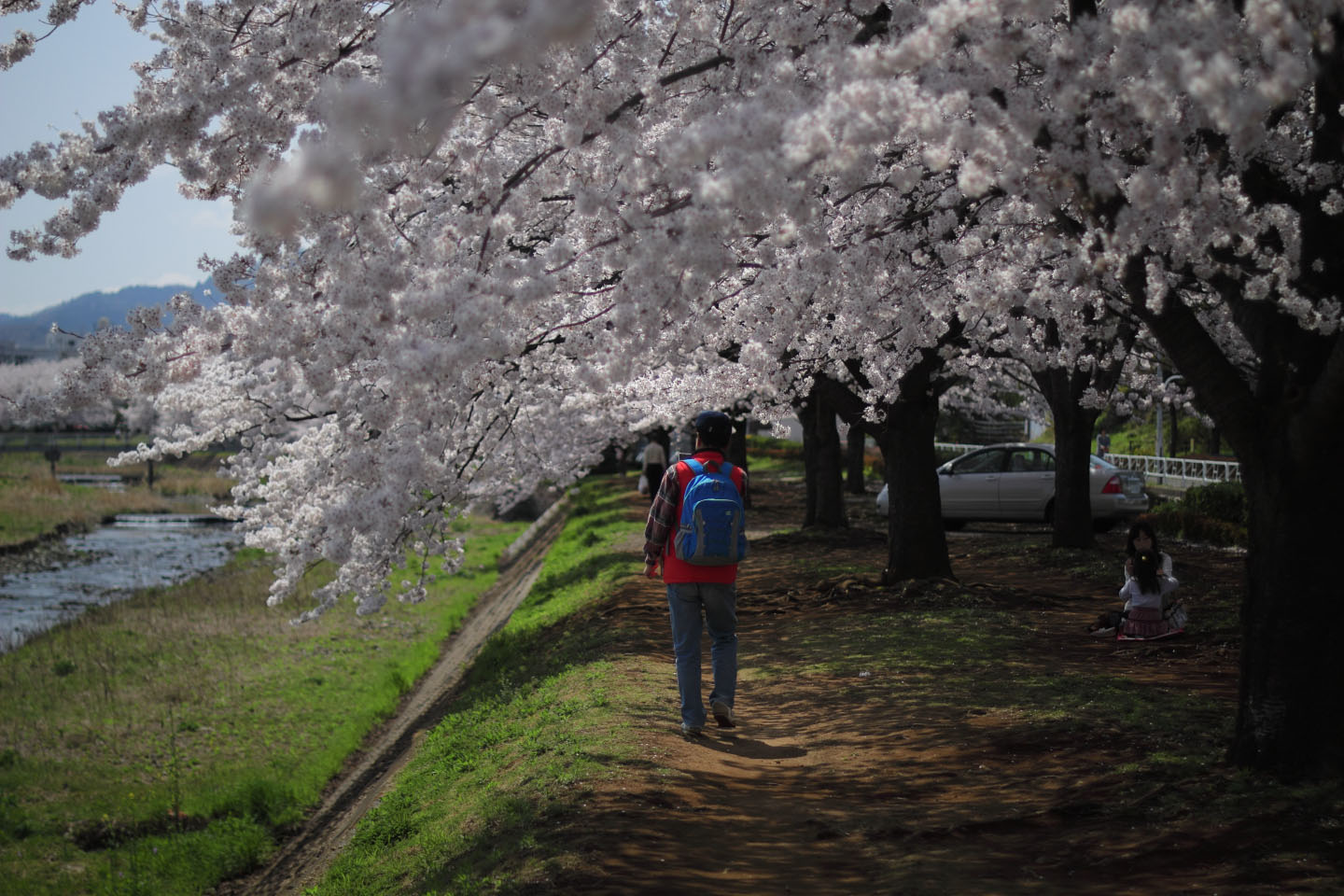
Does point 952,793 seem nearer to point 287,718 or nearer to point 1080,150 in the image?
point 1080,150

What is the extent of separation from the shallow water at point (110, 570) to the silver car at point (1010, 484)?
54.8 ft

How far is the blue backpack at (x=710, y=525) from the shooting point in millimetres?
6617

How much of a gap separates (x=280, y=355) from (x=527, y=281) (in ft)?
4.92

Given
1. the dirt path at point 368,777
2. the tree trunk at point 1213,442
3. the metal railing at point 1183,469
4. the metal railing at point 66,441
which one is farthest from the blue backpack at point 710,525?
the metal railing at point 66,441

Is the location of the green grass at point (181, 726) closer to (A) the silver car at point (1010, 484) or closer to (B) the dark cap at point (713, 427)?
(B) the dark cap at point (713, 427)

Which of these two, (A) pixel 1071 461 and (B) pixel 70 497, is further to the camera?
(B) pixel 70 497

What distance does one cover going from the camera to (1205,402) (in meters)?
5.43

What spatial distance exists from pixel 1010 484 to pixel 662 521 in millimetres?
14301

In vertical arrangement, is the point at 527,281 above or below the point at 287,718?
above

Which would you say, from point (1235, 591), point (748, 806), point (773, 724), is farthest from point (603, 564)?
point (748, 806)

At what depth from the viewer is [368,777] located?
11.5 meters

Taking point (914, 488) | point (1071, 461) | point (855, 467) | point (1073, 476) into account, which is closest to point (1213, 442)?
point (855, 467)

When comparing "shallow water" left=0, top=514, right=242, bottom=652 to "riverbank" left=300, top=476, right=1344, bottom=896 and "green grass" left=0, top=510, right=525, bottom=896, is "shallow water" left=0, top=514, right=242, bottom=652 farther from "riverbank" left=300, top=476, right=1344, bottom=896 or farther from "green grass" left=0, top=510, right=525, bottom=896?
"riverbank" left=300, top=476, right=1344, bottom=896

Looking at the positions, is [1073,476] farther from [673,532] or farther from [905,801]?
[905,801]
